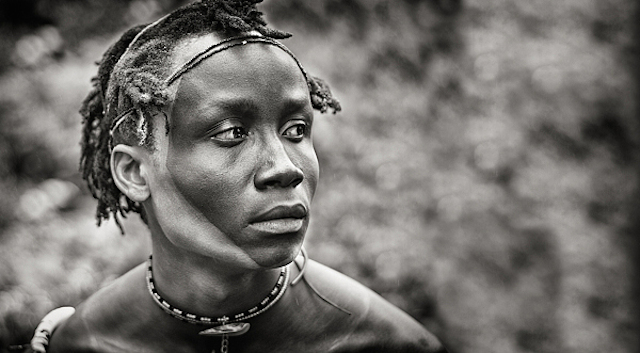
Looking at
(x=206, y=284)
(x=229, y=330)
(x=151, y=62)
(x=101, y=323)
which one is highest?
(x=151, y=62)

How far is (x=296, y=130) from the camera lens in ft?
6.77

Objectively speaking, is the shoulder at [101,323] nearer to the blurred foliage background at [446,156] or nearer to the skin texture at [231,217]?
the skin texture at [231,217]

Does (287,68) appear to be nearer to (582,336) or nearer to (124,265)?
(124,265)

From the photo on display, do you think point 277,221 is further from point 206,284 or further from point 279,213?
point 206,284

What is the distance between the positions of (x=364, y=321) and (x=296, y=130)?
0.78m

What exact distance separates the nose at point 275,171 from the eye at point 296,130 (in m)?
0.10

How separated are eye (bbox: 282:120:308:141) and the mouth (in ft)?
0.78

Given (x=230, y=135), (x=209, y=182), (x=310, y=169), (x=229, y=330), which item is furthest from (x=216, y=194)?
(x=229, y=330)

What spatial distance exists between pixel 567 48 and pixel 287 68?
515cm

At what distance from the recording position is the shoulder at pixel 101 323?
2340mm

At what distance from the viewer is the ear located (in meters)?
2.10

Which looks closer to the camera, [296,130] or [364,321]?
[296,130]

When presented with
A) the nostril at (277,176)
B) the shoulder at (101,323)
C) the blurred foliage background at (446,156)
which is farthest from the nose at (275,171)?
the blurred foliage background at (446,156)

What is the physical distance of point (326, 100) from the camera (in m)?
2.28
